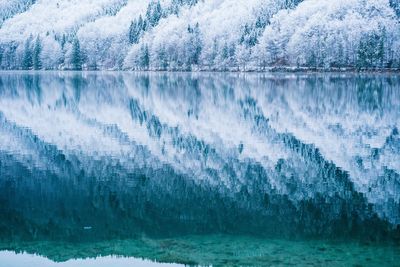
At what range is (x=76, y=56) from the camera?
178 meters

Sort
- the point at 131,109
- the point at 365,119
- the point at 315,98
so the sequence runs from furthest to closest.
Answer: the point at 315,98, the point at 131,109, the point at 365,119

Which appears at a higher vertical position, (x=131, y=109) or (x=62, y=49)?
(x=62, y=49)

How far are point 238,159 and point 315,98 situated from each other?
29639 millimetres

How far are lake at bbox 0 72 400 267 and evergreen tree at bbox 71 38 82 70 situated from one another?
464 ft

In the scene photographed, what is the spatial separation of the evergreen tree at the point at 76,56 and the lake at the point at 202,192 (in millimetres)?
141389

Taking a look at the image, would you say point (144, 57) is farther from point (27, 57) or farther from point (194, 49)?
point (27, 57)

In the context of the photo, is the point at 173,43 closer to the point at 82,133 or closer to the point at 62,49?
the point at 62,49

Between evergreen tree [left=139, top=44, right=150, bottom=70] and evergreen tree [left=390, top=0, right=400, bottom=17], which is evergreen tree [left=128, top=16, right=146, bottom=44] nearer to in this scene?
evergreen tree [left=139, top=44, right=150, bottom=70]

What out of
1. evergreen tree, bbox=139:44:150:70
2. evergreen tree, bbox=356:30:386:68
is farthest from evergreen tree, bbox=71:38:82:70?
evergreen tree, bbox=356:30:386:68

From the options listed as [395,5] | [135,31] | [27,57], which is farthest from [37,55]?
[395,5]

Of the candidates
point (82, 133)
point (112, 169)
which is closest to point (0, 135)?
point (82, 133)

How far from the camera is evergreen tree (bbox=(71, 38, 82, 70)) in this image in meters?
176

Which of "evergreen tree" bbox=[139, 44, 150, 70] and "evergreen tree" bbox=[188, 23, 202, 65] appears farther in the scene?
"evergreen tree" bbox=[139, 44, 150, 70]

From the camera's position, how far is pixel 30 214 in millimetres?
17844
